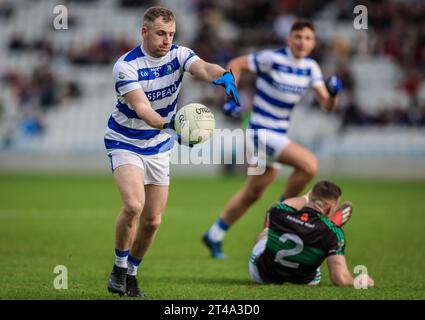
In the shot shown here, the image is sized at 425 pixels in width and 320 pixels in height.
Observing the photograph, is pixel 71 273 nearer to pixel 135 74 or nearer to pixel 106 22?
pixel 135 74

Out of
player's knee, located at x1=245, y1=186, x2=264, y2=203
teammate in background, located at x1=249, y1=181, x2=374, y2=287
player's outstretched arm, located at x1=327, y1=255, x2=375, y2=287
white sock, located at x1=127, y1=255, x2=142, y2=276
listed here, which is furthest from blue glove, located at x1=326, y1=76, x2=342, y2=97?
white sock, located at x1=127, y1=255, x2=142, y2=276

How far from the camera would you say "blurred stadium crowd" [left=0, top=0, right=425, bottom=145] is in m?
24.7

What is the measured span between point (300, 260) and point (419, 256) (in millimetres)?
2966

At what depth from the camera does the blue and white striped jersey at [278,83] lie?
34.4 feet

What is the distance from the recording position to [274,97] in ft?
34.5

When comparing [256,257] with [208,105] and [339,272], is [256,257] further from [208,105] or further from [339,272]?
[208,105]

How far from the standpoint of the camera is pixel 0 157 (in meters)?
25.0

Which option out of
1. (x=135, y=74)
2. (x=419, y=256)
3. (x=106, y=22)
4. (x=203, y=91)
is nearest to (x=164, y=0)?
(x=106, y=22)

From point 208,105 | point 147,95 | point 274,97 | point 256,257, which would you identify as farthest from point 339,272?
point 208,105

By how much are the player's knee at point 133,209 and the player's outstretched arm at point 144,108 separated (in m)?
0.69

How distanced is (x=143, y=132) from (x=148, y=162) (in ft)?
0.86

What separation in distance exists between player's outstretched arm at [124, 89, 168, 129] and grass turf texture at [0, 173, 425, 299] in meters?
1.51

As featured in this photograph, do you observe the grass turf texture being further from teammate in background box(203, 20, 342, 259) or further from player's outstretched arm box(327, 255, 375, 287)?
teammate in background box(203, 20, 342, 259)
